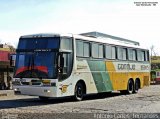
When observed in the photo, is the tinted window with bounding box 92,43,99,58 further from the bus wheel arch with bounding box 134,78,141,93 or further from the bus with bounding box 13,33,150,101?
the bus wheel arch with bounding box 134,78,141,93

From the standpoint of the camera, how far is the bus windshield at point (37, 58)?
1758cm

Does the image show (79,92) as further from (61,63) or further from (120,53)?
(120,53)

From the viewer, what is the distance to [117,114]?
1338 centimetres

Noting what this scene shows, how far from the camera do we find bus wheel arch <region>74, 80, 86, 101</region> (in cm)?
1915

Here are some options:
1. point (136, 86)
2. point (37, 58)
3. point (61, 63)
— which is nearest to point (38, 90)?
point (37, 58)

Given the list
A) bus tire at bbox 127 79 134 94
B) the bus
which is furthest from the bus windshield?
bus tire at bbox 127 79 134 94

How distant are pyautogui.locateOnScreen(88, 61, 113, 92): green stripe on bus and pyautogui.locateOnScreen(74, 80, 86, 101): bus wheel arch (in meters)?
1.14

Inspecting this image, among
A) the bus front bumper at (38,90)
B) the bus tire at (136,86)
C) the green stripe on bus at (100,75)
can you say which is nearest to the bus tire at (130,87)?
the bus tire at (136,86)

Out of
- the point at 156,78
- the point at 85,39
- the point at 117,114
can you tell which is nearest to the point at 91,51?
the point at 85,39

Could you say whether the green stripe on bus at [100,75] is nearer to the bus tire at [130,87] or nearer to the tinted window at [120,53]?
the tinted window at [120,53]

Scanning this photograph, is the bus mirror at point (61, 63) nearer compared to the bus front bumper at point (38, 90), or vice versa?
the bus front bumper at point (38, 90)

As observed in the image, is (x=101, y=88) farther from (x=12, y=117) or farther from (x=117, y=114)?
(x=12, y=117)

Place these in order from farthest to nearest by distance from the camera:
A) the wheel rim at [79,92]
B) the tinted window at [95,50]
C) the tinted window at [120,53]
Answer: the tinted window at [120,53], the tinted window at [95,50], the wheel rim at [79,92]

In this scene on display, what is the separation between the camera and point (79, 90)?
19453 mm
